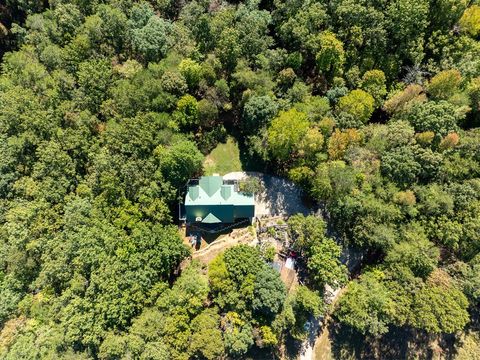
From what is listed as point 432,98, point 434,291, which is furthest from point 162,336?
point 432,98

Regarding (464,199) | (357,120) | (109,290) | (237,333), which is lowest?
(237,333)

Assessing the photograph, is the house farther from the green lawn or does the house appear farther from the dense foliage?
the green lawn

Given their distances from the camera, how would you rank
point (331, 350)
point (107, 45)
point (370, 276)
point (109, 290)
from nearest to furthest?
point (109, 290)
point (370, 276)
point (331, 350)
point (107, 45)

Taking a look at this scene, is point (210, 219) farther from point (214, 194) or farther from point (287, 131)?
point (287, 131)

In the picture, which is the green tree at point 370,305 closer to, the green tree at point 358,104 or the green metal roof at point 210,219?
the green metal roof at point 210,219

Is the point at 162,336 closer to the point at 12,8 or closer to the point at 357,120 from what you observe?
the point at 357,120

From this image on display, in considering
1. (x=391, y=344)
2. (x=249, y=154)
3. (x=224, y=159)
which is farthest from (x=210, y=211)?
(x=391, y=344)
